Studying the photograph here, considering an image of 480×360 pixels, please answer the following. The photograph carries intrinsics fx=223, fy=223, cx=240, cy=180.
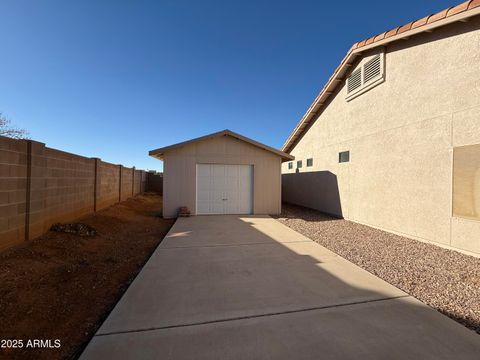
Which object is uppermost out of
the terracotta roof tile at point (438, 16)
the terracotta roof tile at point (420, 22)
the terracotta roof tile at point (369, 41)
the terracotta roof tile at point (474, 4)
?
the terracotta roof tile at point (369, 41)

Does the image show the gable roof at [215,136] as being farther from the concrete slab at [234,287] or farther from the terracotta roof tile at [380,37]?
the concrete slab at [234,287]

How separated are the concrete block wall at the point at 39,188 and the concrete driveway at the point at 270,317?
276cm

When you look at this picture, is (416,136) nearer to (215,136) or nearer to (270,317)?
(270,317)

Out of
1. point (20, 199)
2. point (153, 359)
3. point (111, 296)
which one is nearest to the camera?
point (153, 359)

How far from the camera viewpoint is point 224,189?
9859 mm

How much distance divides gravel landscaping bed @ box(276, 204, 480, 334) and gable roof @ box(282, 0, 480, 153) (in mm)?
5082

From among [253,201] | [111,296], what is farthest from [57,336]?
A: [253,201]

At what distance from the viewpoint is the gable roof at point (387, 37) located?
479 centimetres

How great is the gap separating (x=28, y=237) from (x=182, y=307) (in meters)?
4.16

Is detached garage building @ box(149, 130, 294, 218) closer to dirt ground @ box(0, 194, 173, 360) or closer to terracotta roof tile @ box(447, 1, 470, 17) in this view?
dirt ground @ box(0, 194, 173, 360)

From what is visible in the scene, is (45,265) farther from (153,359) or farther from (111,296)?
(153,359)

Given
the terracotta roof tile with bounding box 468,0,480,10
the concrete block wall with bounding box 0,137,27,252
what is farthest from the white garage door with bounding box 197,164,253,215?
the terracotta roof tile with bounding box 468,0,480,10

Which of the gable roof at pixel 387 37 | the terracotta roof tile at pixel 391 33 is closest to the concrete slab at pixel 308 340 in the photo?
the gable roof at pixel 387 37

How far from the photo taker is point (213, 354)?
2.02 m
